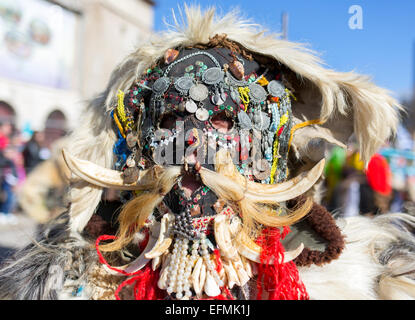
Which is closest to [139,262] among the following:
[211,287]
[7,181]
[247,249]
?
[211,287]

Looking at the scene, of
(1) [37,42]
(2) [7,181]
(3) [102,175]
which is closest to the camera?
(3) [102,175]

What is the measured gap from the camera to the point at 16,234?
8.17 feet

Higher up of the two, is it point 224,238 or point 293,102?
point 293,102

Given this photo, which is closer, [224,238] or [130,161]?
[224,238]

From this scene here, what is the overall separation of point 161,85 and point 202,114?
203mm

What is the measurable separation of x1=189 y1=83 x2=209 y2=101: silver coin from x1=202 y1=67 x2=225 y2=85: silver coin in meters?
0.03

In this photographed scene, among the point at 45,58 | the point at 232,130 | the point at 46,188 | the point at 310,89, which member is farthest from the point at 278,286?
the point at 45,58

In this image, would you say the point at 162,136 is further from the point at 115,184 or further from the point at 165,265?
the point at 165,265

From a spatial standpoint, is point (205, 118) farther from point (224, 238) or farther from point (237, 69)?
point (224, 238)

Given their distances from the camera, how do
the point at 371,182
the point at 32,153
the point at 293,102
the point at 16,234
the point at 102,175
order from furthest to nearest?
the point at 32,153
the point at 371,182
the point at 16,234
the point at 293,102
the point at 102,175

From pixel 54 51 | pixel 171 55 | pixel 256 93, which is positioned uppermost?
pixel 54 51

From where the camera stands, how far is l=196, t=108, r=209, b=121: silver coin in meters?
1.36

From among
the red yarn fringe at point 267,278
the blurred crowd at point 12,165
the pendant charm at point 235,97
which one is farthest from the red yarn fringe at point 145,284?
the blurred crowd at point 12,165
